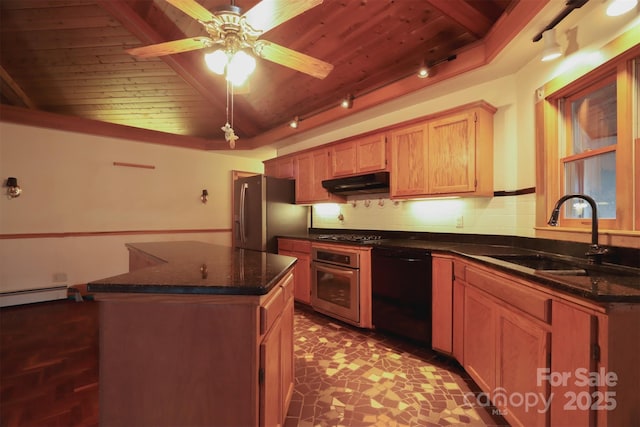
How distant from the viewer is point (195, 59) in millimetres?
3445

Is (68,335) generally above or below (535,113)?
below

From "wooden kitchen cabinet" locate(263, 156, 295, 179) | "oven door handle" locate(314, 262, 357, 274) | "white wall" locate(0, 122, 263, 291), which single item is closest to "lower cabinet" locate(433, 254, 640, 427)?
"oven door handle" locate(314, 262, 357, 274)

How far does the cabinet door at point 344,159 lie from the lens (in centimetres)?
312

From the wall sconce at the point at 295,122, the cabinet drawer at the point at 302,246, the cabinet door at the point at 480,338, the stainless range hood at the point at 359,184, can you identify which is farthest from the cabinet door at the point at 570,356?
the wall sconce at the point at 295,122

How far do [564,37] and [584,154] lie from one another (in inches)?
31.2

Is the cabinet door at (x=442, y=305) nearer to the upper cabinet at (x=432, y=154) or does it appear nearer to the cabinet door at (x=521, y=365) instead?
the cabinet door at (x=521, y=365)

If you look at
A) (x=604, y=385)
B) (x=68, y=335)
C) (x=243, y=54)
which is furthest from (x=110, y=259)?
(x=604, y=385)

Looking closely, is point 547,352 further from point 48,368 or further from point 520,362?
point 48,368

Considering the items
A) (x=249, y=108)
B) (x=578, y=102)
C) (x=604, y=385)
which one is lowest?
(x=604, y=385)

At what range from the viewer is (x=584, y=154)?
174cm

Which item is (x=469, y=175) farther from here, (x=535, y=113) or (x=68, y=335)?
(x=68, y=335)

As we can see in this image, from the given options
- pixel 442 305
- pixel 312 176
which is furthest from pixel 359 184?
pixel 442 305

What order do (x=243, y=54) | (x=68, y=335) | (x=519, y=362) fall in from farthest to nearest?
(x=68, y=335) < (x=243, y=54) < (x=519, y=362)

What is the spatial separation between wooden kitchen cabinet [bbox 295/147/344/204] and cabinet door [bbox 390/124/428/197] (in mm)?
960
